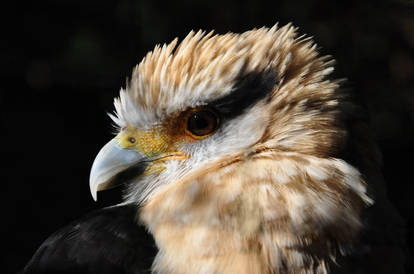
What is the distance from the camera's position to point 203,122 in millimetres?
1866

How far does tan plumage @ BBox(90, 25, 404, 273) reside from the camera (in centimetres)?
161

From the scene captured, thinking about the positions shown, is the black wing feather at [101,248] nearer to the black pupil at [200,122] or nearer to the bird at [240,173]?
the bird at [240,173]

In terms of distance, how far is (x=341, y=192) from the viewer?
1.69 metres

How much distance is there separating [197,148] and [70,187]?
2.71 m

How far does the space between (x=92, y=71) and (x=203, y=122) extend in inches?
88.5

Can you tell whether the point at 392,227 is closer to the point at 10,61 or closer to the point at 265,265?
the point at 265,265

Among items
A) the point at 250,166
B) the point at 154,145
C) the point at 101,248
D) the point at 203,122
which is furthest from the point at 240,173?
the point at 101,248

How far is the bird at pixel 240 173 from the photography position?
1.62m

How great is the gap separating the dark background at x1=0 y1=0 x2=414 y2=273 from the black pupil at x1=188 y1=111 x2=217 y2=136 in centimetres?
185

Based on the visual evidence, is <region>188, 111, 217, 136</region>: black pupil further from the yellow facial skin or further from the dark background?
the dark background

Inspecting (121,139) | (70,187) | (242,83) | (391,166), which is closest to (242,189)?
(242,83)

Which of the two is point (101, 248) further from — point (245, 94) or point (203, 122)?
point (245, 94)

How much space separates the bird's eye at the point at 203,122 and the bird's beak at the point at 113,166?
259 mm

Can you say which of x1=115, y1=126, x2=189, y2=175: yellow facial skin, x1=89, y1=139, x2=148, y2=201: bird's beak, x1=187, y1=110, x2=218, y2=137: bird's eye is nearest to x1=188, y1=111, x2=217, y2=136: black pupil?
x1=187, y1=110, x2=218, y2=137: bird's eye
